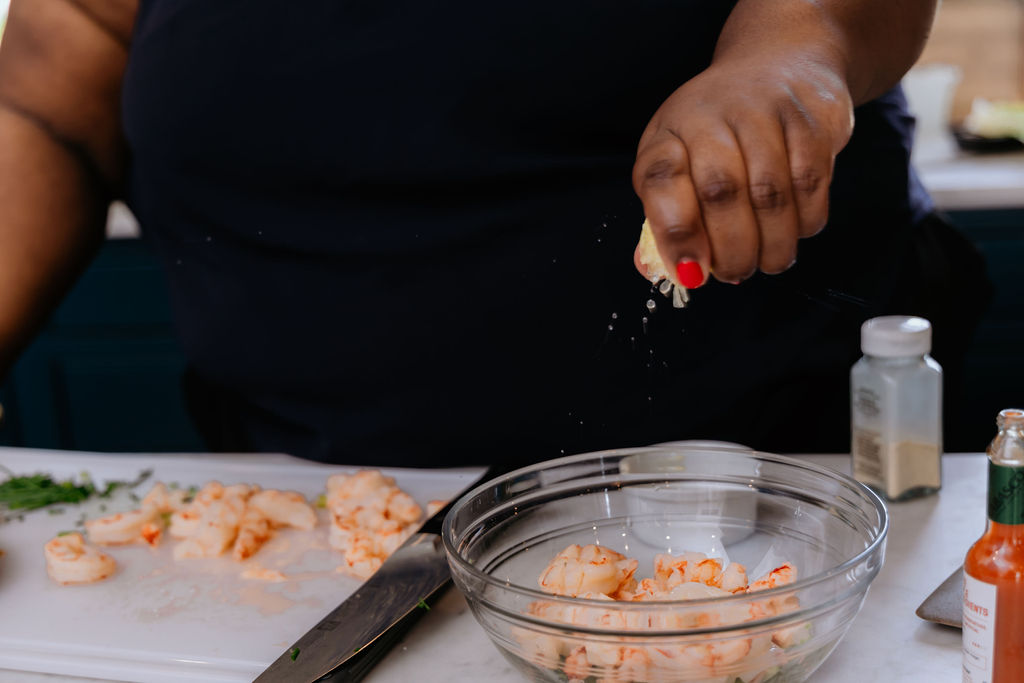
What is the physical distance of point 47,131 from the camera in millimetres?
1268

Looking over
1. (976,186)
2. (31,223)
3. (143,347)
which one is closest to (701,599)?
(31,223)

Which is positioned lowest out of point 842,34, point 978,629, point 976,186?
point 976,186

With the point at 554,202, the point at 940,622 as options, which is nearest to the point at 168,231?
the point at 554,202

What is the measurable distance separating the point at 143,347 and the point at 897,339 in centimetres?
214

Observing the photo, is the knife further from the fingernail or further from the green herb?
the green herb

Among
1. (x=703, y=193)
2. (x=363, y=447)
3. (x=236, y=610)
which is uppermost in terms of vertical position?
(x=703, y=193)

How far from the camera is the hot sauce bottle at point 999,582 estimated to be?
56 cm

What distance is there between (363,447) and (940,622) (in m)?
0.67

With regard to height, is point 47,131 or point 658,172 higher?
point 658,172

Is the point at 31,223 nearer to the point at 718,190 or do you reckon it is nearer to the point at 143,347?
the point at 718,190

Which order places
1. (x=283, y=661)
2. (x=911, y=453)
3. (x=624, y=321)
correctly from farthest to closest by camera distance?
(x=624, y=321) → (x=911, y=453) → (x=283, y=661)

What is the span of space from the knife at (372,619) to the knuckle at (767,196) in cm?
37

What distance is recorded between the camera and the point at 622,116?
108 cm

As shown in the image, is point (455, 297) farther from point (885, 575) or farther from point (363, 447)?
point (885, 575)
